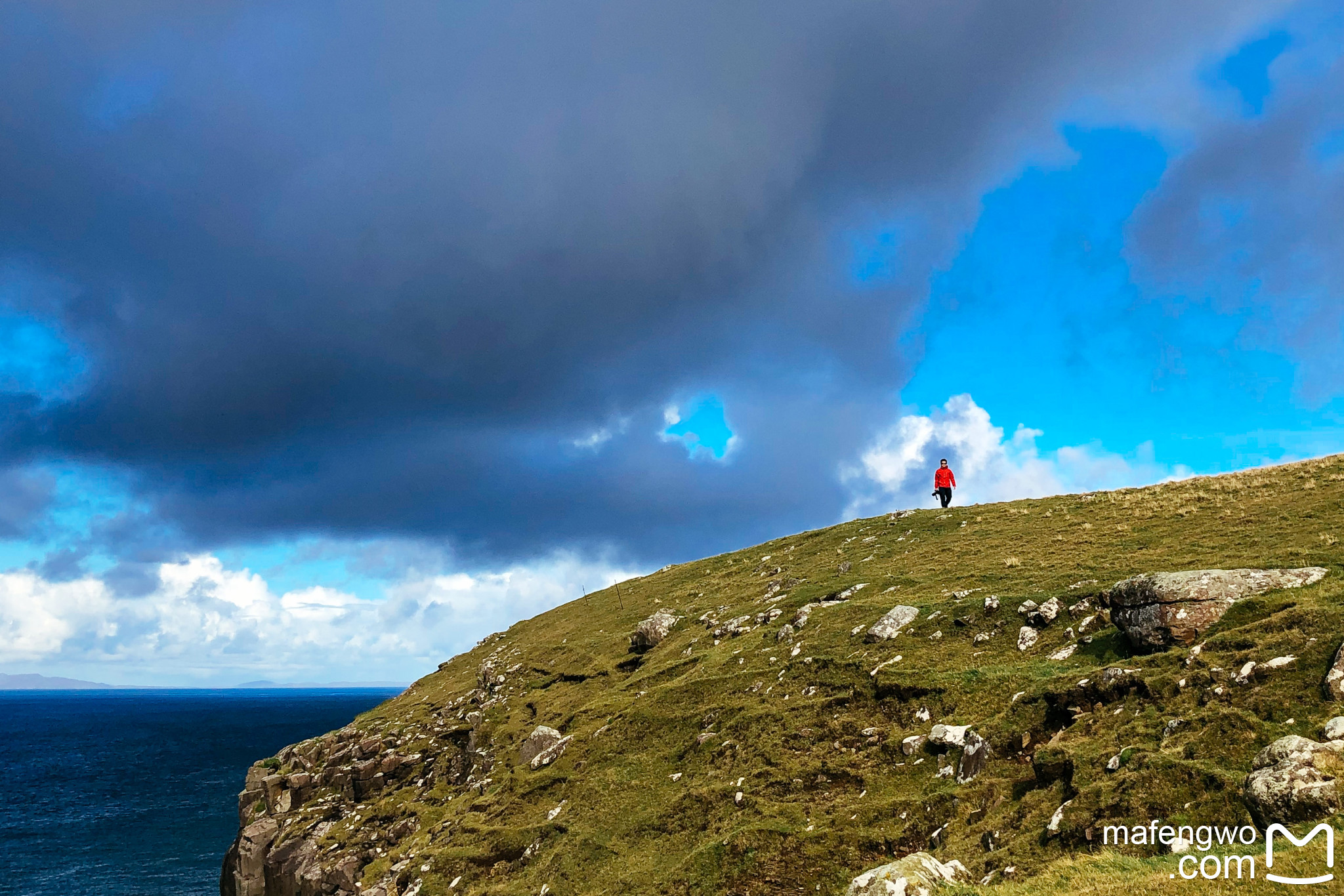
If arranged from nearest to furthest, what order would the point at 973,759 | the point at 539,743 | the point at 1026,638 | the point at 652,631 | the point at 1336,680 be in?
1. the point at 1336,680
2. the point at 973,759
3. the point at 1026,638
4. the point at 539,743
5. the point at 652,631

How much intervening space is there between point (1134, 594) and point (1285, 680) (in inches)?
211

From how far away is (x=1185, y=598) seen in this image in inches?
774

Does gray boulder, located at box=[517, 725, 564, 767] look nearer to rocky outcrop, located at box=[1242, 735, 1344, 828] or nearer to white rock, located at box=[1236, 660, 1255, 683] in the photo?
white rock, located at box=[1236, 660, 1255, 683]

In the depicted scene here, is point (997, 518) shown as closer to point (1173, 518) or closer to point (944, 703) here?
point (1173, 518)

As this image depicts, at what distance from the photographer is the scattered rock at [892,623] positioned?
2828cm

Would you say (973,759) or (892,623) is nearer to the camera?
(973,759)

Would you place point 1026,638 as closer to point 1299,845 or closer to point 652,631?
point 1299,845

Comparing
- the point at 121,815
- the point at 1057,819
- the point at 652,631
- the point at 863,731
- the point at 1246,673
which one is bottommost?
the point at 121,815

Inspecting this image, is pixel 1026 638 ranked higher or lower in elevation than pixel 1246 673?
higher

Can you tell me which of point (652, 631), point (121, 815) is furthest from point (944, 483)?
point (121, 815)

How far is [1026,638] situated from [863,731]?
7.05m

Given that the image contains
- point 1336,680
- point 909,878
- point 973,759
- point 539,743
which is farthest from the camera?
point 539,743

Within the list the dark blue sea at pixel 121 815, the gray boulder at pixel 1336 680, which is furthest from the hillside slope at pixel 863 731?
the dark blue sea at pixel 121 815

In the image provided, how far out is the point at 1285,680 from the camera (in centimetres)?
1513
